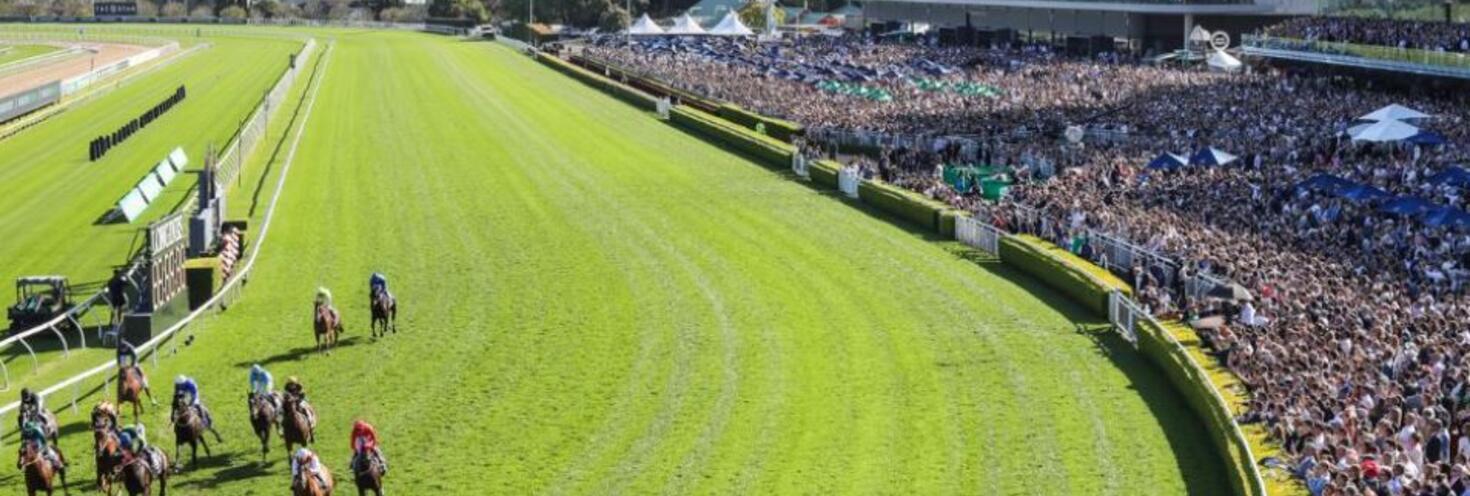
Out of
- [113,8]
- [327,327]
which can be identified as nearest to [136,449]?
[327,327]

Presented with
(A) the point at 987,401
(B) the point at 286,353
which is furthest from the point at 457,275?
(A) the point at 987,401

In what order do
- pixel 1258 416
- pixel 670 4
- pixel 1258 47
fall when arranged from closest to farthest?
1. pixel 1258 416
2. pixel 1258 47
3. pixel 670 4

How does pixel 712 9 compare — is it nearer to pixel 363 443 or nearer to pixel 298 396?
pixel 298 396

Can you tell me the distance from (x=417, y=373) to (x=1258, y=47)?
49.4 metres

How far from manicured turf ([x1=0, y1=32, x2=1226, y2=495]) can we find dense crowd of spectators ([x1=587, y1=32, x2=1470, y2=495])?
146cm

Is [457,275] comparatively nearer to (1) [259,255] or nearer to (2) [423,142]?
(1) [259,255]

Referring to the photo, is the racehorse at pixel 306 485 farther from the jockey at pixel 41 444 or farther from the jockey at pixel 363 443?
the jockey at pixel 41 444

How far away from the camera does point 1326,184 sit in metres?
34.0

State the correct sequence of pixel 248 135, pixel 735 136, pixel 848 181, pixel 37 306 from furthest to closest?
pixel 735 136 → pixel 248 135 → pixel 848 181 → pixel 37 306

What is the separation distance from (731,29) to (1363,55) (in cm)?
5912

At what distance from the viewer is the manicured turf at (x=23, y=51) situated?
9994cm

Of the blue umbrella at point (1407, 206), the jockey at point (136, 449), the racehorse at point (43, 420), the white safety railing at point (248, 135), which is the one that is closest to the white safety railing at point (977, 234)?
the blue umbrella at point (1407, 206)

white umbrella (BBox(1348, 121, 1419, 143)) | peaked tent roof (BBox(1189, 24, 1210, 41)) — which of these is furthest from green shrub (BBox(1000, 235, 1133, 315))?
peaked tent roof (BBox(1189, 24, 1210, 41))

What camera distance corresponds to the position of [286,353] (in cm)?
2473
